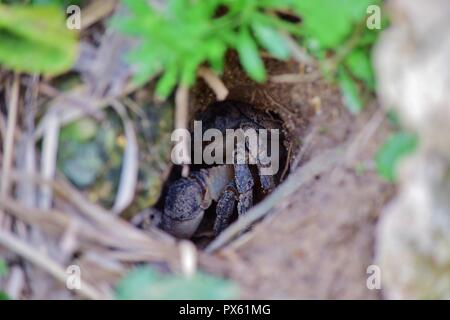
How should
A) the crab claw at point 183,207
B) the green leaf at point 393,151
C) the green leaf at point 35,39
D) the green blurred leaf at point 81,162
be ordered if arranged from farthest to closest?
the crab claw at point 183,207, the green blurred leaf at point 81,162, the green leaf at point 35,39, the green leaf at point 393,151

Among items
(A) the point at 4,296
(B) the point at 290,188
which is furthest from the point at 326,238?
(A) the point at 4,296

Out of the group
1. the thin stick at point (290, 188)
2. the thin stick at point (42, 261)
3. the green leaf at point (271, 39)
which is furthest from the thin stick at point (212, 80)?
the thin stick at point (42, 261)

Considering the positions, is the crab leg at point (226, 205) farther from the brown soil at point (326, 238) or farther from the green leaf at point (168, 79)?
the green leaf at point (168, 79)

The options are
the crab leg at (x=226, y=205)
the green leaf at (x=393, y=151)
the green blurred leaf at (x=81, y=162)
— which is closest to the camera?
the green leaf at (x=393, y=151)

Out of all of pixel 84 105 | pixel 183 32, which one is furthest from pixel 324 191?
pixel 84 105

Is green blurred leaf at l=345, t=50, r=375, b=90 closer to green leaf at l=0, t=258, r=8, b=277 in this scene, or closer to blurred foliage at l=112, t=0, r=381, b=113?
blurred foliage at l=112, t=0, r=381, b=113
